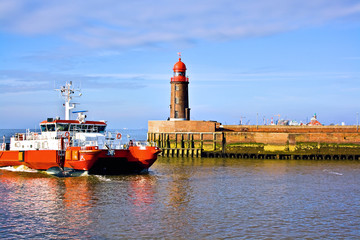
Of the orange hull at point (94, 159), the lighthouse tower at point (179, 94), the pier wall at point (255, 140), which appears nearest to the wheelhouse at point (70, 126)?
the orange hull at point (94, 159)

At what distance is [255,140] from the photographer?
54.2 m

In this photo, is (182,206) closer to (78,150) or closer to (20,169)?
(78,150)

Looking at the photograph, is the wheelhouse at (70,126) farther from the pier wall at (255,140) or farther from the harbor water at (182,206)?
the pier wall at (255,140)

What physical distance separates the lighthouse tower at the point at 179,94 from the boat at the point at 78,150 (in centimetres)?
2189

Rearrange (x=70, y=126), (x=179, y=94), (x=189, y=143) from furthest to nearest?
(x=179, y=94) → (x=189, y=143) → (x=70, y=126)

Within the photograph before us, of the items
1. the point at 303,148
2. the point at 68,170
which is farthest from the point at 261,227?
the point at 303,148

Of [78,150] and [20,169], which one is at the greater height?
[78,150]

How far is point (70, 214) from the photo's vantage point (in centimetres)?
2073

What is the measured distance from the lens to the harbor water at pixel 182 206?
1794cm

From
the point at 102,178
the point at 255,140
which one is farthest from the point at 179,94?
the point at 102,178

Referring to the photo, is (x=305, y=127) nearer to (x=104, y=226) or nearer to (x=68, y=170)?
(x=68, y=170)

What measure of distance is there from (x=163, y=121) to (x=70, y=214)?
123ft

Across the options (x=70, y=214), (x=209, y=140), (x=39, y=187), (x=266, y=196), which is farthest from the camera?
(x=209, y=140)

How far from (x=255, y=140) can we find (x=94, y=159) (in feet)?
91.5
